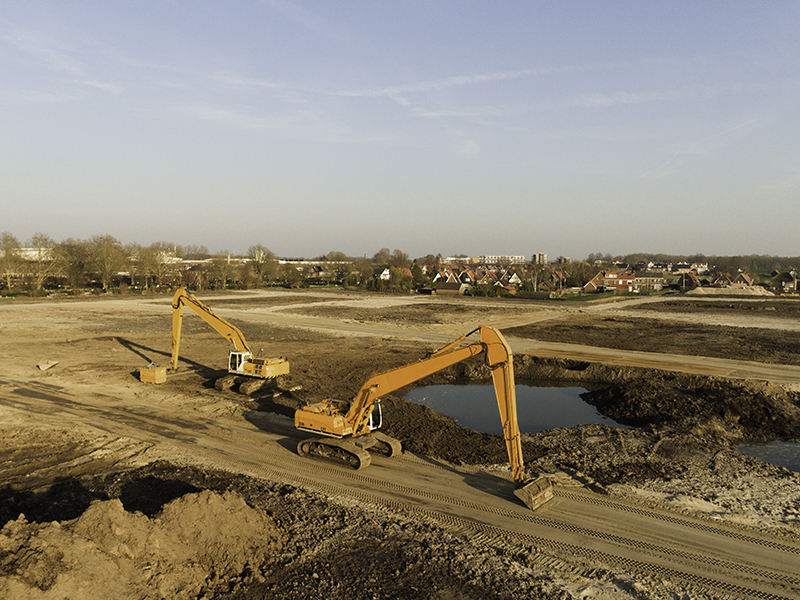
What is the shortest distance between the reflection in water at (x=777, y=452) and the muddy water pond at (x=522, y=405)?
4203mm

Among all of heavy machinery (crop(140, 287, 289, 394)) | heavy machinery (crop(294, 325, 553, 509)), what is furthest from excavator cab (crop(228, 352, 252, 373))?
heavy machinery (crop(294, 325, 553, 509))

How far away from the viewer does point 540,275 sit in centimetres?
10881

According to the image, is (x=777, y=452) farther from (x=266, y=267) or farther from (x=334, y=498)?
(x=266, y=267)

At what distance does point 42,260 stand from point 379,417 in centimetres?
8096

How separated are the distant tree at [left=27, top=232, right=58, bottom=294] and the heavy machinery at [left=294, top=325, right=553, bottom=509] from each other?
2974 inches

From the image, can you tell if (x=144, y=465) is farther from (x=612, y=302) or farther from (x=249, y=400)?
(x=612, y=302)

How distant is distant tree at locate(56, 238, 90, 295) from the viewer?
77.0m

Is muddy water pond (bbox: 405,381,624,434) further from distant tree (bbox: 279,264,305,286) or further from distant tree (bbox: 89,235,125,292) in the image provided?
distant tree (bbox: 279,264,305,286)

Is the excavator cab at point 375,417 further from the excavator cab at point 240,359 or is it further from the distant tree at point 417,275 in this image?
the distant tree at point 417,275

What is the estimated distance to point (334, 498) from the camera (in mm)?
11906

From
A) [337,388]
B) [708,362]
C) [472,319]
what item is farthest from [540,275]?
[337,388]

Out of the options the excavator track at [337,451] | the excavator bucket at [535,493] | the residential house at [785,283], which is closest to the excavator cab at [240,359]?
the excavator track at [337,451]

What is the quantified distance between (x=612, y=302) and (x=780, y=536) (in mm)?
65433

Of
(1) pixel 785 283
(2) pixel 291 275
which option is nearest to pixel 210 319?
(2) pixel 291 275
